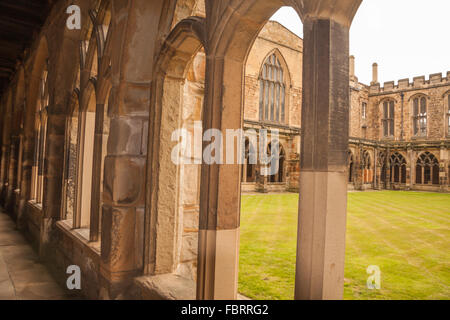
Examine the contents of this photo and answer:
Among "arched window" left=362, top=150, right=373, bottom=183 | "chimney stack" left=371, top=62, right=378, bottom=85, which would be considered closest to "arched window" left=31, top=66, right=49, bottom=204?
"arched window" left=362, top=150, right=373, bottom=183

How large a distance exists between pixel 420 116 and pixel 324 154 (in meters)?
26.5

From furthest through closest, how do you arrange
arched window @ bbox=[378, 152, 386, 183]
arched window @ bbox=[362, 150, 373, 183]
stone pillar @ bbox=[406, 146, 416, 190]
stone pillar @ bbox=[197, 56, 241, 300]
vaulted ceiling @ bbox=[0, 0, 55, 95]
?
arched window @ bbox=[378, 152, 386, 183] → stone pillar @ bbox=[406, 146, 416, 190] → arched window @ bbox=[362, 150, 373, 183] → vaulted ceiling @ bbox=[0, 0, 55, 95] → stone pillar @ bbox=[197, 56, 241, 300]

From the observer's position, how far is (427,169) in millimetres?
20766

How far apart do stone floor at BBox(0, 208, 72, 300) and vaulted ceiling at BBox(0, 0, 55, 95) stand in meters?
3.57

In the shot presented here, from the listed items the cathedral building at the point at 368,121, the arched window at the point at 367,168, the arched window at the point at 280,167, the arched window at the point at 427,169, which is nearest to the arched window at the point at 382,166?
the cathedral building at the point at 368,121

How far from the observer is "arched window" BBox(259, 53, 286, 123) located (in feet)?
57.7

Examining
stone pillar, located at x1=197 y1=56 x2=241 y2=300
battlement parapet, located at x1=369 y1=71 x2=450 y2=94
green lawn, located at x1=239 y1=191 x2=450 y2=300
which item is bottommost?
green lawn, located at x1=239 y1=191 x2=450 y2=300

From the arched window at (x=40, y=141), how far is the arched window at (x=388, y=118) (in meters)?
24.9

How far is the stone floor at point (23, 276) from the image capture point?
307 centimetres

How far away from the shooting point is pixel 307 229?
3.73 ft

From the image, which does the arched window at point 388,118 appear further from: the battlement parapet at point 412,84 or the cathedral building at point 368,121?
the battlement parapet at point 412,84

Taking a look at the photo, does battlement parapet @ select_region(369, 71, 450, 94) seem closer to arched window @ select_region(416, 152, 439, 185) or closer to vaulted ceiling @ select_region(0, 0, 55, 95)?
arched window @ select_region(416, 152, 439, 185)

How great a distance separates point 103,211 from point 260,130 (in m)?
12.6
